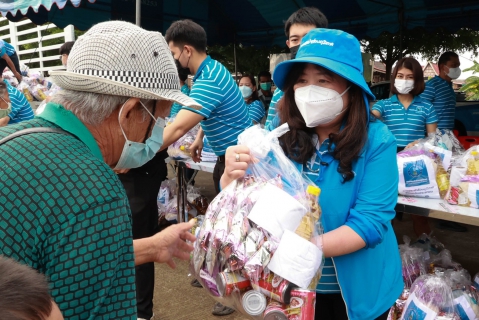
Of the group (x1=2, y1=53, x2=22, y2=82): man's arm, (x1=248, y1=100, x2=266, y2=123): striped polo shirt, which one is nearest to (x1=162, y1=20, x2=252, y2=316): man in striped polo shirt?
(x1=248, y1=100, x2=266, y2=123): striped polo shirt

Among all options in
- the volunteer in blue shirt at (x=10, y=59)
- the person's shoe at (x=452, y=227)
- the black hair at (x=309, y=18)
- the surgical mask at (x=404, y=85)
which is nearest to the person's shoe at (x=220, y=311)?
the black hair at (x=309, y=18)

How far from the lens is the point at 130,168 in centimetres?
164

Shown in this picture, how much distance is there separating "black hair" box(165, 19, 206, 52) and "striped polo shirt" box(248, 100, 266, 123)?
2997 mm

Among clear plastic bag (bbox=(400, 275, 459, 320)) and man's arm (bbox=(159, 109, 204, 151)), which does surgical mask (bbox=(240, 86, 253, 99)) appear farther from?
clear plastic bag (bbox=(400, 275, 459, 320))

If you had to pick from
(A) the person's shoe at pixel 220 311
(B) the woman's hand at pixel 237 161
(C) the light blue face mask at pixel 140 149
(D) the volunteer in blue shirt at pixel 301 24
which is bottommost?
(A) the person's shoe at pixel 220 311

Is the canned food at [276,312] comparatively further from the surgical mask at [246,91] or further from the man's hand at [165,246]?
the surgical mask at [246,91]

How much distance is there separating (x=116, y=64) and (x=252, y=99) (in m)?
5.38

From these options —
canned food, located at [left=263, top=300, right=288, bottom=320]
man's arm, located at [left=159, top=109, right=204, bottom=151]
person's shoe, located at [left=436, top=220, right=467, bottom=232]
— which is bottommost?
person's shoe, located at [left=436, top=220, right=467, bottom=232]

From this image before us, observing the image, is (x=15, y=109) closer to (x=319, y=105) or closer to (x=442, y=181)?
(x=319, y=105)

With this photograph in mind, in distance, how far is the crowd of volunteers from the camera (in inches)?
34.3

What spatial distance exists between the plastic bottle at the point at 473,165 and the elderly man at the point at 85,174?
235 centimetres

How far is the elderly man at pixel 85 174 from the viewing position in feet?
2.85

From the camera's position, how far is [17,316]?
536 mm

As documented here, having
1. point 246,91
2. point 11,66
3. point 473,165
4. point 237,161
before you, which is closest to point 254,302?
point 237,161
